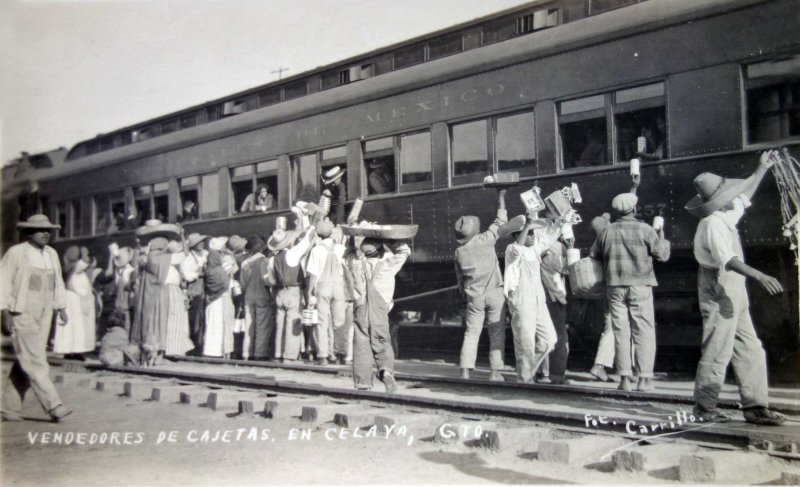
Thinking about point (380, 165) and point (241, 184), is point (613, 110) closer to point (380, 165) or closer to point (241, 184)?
point (380, 165)

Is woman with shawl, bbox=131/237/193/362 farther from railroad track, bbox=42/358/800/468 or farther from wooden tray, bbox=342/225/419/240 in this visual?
wooden tray, bbox=342/225/419/240

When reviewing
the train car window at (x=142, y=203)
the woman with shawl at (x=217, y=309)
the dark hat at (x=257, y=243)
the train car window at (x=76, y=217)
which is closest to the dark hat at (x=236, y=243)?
the dark hat at (x=257, y=243)

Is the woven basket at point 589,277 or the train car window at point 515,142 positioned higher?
the train car window at point 515,142

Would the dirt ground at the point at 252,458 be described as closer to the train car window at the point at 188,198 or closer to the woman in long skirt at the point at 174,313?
the woman in long skirt at the point at 174,313

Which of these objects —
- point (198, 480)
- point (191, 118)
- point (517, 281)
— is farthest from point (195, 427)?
point (191, 118)

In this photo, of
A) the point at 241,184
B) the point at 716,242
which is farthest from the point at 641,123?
the point at 241,184

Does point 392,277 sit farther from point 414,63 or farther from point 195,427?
point 414,63

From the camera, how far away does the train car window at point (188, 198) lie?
1097 cm

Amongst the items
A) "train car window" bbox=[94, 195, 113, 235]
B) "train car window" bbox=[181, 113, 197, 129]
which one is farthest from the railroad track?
"train car window" bbox=[94, 195, 113, 235]

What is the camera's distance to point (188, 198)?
11.1 metres

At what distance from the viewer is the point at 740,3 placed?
5535mm

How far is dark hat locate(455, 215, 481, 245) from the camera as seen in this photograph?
6422 millimetres

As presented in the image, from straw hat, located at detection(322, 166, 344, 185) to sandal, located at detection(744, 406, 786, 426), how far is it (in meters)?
5.52

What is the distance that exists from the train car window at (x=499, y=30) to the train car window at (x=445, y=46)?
31 cm
